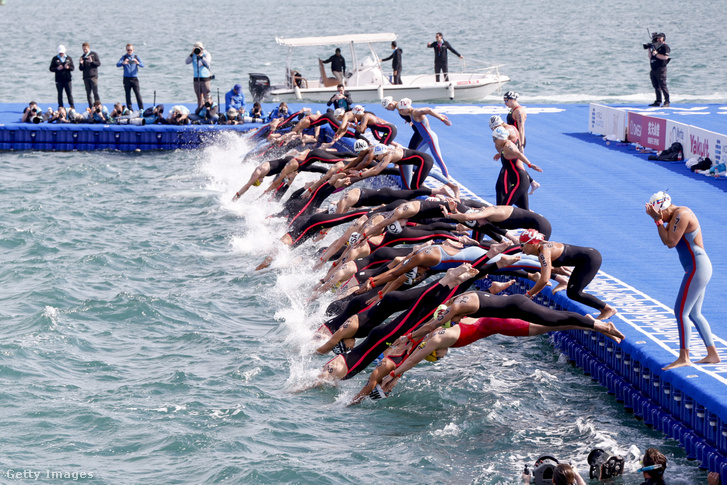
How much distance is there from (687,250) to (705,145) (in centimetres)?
1148

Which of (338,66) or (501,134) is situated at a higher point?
(338,66)

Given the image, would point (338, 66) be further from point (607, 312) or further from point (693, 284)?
point (693, 284)

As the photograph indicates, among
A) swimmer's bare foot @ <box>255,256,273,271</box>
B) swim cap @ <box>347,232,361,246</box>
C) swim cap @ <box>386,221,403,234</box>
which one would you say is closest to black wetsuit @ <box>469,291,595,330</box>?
swim cap @ <box>386,221,403,234</box>

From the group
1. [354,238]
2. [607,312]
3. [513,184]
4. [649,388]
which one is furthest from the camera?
[513,184]

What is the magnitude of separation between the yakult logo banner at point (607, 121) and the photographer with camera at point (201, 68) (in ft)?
39.5

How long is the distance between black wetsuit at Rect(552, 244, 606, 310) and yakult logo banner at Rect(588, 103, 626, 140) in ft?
45.5

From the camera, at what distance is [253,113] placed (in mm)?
29844

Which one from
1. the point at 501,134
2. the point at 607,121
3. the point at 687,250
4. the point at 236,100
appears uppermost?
the point at 501,134

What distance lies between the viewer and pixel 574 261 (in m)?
11.2

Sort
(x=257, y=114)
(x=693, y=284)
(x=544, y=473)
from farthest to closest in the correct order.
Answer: (x=257, y=114)
(x=693, y=284)
(x=544, y=473)

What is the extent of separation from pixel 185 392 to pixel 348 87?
76.7ft

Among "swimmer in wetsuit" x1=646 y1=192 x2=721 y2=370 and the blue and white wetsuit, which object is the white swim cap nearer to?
"swimmer in wetsuit" x1=646 y1=192 x2=721 y2=370

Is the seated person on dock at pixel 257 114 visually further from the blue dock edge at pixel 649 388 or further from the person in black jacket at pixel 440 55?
the blue dock edge at pixel 649 388

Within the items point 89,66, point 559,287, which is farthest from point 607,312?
point 89,66
